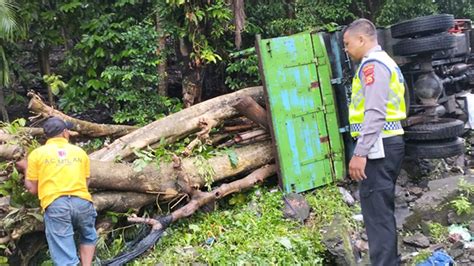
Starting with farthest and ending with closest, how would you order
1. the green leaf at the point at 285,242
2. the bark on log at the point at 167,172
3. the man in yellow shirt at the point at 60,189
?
1. the bark on log at the point at 167,172
2. the green leaf at the point at 285,242
3. the man in yellow shirt at the point at 60,189

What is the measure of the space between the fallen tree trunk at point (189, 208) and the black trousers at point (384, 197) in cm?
215

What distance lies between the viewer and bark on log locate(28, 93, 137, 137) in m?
4.81

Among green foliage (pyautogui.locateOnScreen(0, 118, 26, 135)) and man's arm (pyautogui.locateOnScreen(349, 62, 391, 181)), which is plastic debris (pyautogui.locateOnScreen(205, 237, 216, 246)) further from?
green foliage (pyautogui.locateOnScreen(0, 118, 26, 135))

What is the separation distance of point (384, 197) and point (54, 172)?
272 centimetres

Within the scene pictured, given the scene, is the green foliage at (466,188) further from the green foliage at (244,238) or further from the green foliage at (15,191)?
the green foliage at (15,191)

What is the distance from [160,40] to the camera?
7.36 m

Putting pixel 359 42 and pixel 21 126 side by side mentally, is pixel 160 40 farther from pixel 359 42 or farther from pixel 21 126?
pixel 359 42

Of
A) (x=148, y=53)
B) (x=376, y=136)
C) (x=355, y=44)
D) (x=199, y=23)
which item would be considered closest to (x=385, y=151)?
(x=376, y=136)

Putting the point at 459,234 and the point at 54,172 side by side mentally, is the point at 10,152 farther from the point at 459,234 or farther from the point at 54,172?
the point at 459,234

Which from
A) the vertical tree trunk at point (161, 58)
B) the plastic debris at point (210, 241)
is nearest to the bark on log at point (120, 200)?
the plastic debris at point (210, 241)

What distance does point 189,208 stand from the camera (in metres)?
4.80

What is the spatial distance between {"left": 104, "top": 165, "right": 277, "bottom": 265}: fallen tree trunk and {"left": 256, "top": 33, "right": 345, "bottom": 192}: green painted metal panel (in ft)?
1.08

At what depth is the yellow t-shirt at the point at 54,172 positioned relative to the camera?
12.1 ft

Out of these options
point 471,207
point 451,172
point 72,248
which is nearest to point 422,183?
point 451,172
